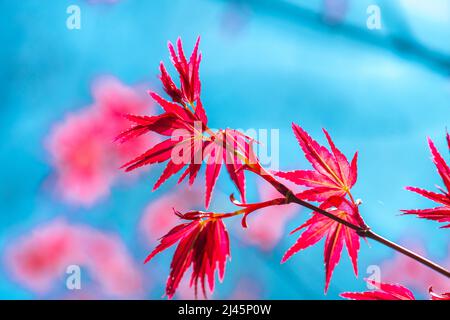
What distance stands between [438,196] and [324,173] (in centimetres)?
15

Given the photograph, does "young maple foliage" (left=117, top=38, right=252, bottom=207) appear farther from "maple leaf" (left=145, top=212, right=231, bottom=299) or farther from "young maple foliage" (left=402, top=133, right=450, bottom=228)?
"young maple foliage" (left=402, top=133, right=450, bottom=228)

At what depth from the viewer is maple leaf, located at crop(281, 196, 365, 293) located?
54 cm

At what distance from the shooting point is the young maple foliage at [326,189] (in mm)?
550

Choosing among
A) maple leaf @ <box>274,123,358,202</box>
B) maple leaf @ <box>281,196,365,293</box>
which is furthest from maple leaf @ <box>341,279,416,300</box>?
maple leaf @ <box>274,123,358,202</box>

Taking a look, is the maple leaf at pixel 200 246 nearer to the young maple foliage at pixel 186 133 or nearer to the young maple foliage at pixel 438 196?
the young maple foliage at pixel 186 133

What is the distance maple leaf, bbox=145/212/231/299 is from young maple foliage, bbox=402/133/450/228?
0.25m

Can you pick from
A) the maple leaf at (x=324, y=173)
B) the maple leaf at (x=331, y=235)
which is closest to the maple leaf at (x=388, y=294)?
the maple leaf at (x=331, y=235)

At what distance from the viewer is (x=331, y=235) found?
60 cm

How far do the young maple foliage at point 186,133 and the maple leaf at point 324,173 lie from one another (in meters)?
0.08
